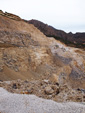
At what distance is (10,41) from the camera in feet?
43.2

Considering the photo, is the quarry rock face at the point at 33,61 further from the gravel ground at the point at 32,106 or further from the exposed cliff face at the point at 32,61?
the gravel ground at the point at 32,106

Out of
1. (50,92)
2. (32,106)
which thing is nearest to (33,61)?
(50,92)

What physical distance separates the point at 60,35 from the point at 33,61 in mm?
54691

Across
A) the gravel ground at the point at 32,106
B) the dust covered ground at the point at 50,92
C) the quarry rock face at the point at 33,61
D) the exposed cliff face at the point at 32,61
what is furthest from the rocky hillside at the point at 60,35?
the gravel ground at the point at 32,106

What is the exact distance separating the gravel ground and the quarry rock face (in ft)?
16.2

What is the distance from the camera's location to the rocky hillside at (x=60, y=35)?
179 feet

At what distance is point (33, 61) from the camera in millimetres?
13555

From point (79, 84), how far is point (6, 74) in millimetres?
8657

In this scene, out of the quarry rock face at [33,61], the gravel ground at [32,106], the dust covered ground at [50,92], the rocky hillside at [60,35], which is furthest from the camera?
the rocky hillside at [60,35]

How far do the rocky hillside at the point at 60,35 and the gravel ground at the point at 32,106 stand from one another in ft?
153

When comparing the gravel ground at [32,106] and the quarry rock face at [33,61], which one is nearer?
the gravel ground at [32,106]

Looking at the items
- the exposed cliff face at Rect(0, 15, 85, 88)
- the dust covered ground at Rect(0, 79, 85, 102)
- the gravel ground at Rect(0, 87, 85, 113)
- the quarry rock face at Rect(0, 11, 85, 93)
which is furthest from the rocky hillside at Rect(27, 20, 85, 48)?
the gravel ground at Rect(0, 87, 85, 113)

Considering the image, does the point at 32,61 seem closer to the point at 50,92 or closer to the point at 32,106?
the point at 50,92

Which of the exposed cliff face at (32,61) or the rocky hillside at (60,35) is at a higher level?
the rocky hillside at (60,35)
